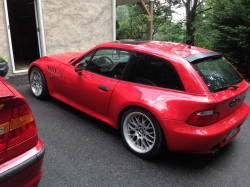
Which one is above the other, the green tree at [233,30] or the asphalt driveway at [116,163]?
the green tree at [233,30]

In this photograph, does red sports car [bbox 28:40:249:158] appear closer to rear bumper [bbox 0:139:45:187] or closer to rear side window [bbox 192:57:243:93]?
rear side window [bbox 192:57:243:93]

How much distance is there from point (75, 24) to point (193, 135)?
6.82 meters

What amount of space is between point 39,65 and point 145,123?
9.04 feet

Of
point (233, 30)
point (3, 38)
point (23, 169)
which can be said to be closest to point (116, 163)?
point (23, 169)

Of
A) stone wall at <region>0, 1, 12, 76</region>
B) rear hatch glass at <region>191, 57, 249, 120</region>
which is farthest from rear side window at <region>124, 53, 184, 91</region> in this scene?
stone wall at <region>0, 1, 12, 76</region>

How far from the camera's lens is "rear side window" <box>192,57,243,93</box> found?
102 inches

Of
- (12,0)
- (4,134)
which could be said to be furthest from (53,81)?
(12,0)

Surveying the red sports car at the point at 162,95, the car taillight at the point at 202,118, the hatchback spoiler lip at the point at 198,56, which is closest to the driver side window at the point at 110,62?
the red sports car at the point at 162,95

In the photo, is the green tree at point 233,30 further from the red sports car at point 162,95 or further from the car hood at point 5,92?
the car hood at point 5,92

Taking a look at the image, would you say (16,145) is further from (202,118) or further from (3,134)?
(202,118)

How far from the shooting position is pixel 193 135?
7.78ft

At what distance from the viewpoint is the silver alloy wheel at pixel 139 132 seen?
2.76 m

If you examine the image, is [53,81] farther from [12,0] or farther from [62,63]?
[12,0]

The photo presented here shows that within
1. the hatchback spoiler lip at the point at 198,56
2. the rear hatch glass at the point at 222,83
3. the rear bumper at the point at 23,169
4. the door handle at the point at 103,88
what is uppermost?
the hatchback spoiler lip at the point at 198,56
